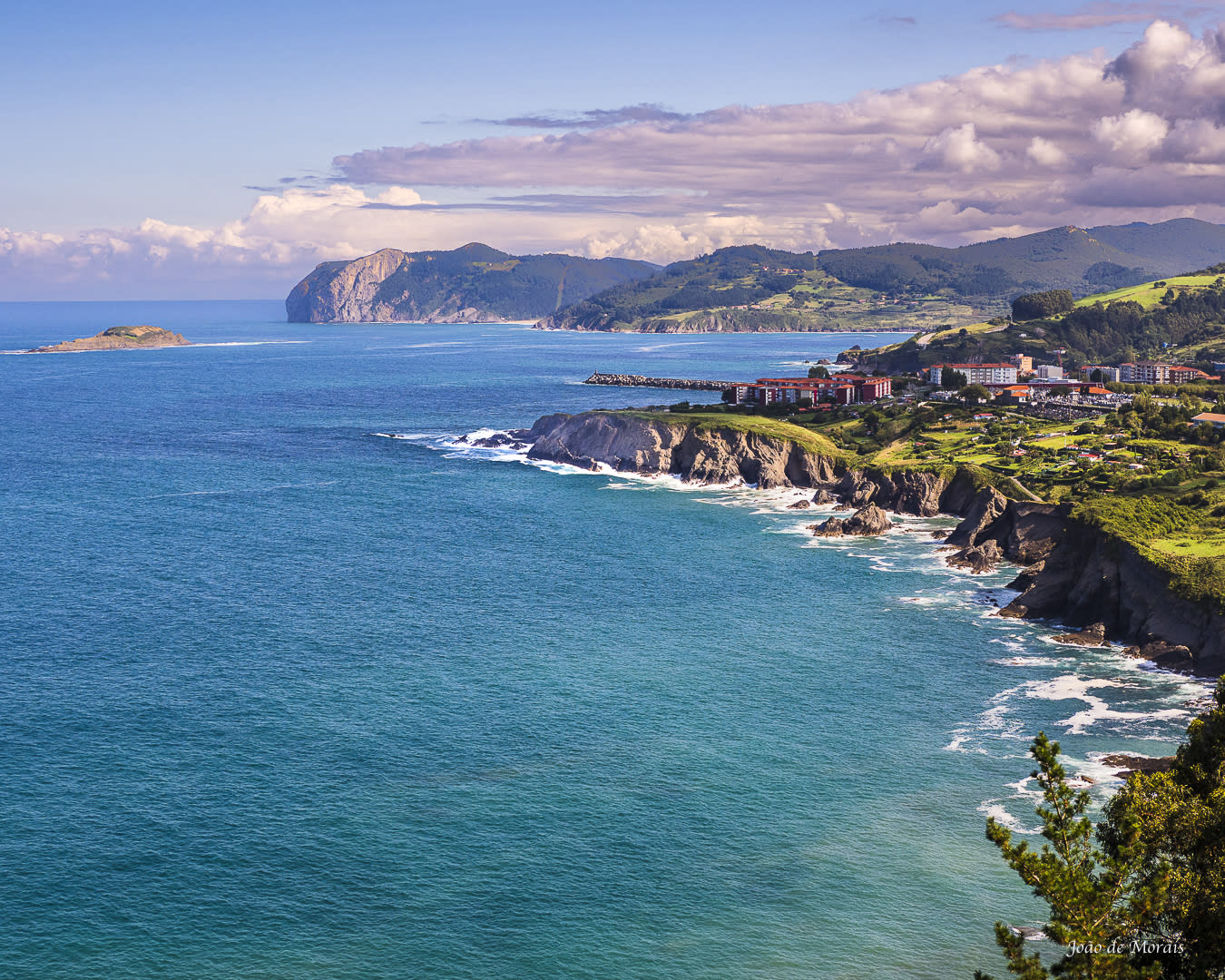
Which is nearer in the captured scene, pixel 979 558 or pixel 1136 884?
pixel 1136 884

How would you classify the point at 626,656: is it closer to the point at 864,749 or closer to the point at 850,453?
the point at 864,749

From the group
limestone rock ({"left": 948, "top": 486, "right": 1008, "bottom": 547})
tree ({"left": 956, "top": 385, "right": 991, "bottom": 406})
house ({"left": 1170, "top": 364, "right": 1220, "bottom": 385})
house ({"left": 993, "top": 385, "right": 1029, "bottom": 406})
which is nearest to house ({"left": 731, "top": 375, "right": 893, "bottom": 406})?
tree ({"left": 956, "top": 385, "right": 991, "bottom": 406})

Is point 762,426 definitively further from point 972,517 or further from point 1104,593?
point 1104,593

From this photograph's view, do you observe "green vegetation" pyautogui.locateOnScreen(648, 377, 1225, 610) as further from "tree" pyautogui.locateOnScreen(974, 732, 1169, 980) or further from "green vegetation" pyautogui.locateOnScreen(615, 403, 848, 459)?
"tree" pyautogui.locateOnScreen(974, 732, 1169, 980)

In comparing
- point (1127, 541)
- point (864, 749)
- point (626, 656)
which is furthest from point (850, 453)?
point (864, 749)

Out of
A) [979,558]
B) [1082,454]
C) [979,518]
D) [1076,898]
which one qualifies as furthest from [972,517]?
[1076,898]

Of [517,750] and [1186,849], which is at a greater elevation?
[1186,849]

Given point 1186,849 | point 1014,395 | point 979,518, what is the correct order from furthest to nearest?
1. point 1014,395
2. point 979,518
3. point 1186,849
